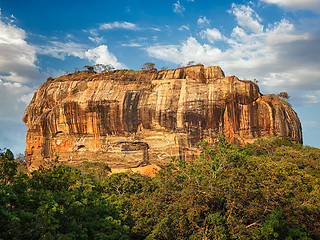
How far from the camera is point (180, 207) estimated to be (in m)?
14.2

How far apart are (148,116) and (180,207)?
23606 millimetres

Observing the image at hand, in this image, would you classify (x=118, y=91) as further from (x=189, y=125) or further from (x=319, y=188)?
(x=319, y=188)

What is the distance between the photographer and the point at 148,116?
37.2m

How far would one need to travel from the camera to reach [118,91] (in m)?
39.4

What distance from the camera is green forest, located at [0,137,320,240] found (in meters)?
10.8

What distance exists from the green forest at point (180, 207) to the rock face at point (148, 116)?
17.7m

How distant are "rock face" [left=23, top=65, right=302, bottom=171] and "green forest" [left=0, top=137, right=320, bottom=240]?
17.7 m

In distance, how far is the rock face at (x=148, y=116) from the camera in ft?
114

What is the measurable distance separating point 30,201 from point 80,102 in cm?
2990

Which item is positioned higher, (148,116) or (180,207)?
(148,116)

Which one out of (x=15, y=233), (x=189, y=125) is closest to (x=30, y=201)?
(x=15, y=233)

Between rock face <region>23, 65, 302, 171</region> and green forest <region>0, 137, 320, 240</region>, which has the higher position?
rock face <region>23, 65, 302, 171</region>

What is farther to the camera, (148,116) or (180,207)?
(148,116)

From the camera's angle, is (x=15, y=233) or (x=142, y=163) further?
(x=142, y=163)
